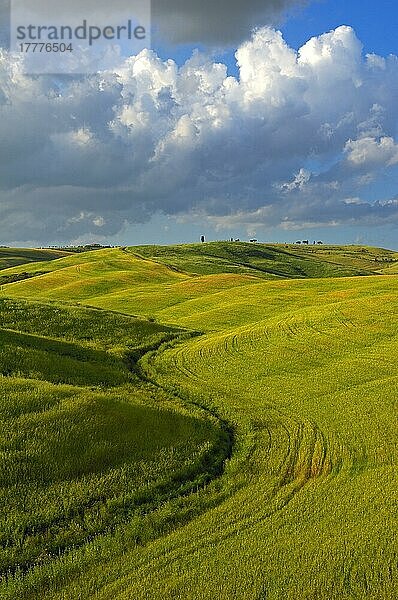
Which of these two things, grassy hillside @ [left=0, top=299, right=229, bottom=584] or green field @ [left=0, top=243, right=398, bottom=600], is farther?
grassy hillside @ [left=0, top=299, right=229, bottom=584]

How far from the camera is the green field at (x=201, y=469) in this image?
13.9m

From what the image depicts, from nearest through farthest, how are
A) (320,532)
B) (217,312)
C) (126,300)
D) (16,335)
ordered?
(320,532)
(16,335)
(217,312)
(126,300)

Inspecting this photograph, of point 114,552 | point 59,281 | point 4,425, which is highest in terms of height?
point 59,281

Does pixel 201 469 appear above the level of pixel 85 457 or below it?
below

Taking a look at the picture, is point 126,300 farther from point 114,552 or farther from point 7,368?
point 114,552

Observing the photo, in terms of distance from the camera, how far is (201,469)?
20.8 meters

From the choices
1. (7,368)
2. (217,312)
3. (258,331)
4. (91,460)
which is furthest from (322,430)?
(217,312)

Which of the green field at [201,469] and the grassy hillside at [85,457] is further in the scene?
the grassy hillside at [85,457]

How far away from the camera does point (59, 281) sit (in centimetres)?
10662

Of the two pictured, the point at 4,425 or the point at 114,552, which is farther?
the point at 4,425

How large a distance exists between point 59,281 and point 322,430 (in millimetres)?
90083

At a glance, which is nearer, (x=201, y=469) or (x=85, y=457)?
(x=85, y=457)

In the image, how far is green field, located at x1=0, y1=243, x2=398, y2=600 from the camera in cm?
1395

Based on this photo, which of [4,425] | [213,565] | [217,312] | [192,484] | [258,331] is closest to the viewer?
[213,565]
